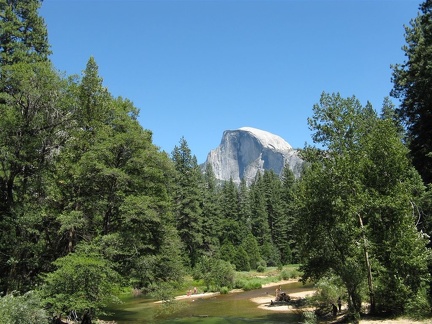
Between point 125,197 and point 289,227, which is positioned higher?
point 125,197

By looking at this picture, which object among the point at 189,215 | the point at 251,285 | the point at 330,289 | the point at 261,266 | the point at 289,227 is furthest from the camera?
the point at 289,227

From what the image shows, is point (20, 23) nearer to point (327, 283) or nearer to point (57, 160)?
point (57, 160)

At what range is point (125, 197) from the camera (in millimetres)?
20125

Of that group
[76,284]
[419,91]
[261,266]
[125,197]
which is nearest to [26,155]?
[125,197]

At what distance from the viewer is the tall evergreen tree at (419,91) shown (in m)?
23.2

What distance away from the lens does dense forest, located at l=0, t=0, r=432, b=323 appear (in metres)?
17.2

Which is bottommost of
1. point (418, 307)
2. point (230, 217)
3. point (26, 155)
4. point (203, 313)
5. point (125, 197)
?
point (203, 313)

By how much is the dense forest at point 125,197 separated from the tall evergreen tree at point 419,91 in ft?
0.48

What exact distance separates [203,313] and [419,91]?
21605mm

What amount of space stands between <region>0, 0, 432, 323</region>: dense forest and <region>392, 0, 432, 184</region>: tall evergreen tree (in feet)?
0.48

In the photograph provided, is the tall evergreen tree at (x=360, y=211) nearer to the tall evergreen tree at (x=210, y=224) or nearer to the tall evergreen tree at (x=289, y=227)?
the tall evergreen tree at (x=289, y=227)

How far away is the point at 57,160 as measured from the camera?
2022 centimetres

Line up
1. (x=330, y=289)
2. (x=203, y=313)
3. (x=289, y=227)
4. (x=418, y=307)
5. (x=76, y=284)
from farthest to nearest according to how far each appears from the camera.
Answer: (x=289, y=227)
(x=203, y=313)
(x=330, y=289)
(x=76, y=284)
(x=418, y=307)

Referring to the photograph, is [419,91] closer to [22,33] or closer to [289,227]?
[22,33]
